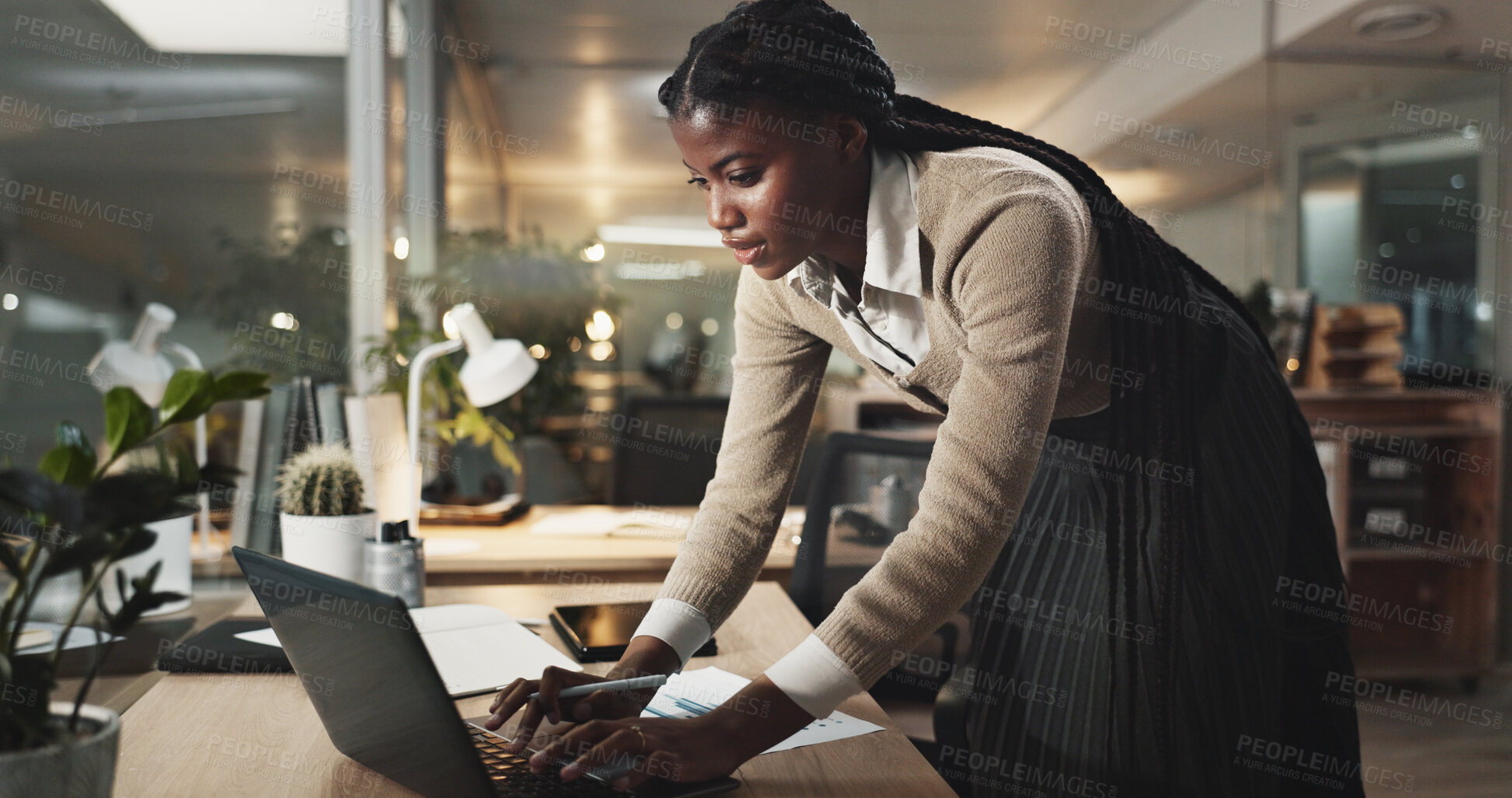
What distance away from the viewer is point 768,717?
757 millimetres

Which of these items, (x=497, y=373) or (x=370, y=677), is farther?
(x=497, y=373)

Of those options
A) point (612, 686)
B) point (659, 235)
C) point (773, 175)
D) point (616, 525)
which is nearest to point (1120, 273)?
point (773, 175)

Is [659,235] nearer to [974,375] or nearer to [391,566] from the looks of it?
[391,566]

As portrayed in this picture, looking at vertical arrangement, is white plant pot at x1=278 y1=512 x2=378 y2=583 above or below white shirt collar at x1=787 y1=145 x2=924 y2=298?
below

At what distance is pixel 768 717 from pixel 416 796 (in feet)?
0.85

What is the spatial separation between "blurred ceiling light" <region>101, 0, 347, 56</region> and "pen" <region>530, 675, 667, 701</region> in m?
1.46

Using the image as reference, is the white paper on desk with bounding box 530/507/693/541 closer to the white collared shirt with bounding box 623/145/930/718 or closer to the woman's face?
the white collared shirt with bounding box 623/145/930/718

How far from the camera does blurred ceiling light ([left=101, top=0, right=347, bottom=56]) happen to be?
1.75 metres

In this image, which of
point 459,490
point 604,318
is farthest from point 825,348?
point 604,318

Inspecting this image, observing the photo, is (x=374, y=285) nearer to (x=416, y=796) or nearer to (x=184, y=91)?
(x=184, y=91)

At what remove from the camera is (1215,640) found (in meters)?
1.05

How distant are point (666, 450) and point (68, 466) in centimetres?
213

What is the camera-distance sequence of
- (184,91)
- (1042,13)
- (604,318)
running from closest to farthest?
(184,91) → (604,318) → (1042,13)

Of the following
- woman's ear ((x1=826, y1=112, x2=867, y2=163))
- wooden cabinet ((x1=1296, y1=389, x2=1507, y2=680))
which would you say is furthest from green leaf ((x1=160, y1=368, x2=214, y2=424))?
wooden cabinet ((x1=1296, y1=389, x2=1507, y2=680))
